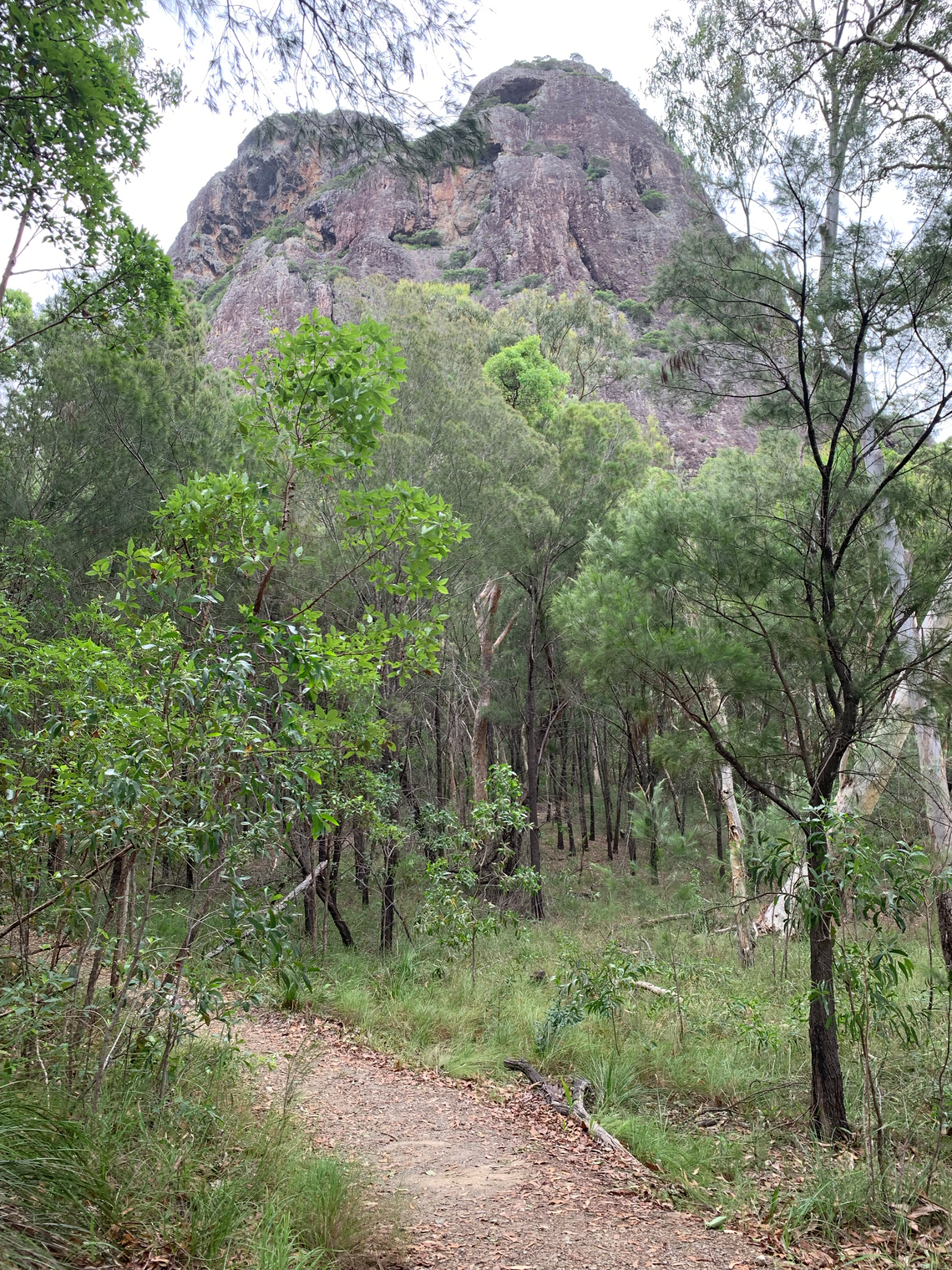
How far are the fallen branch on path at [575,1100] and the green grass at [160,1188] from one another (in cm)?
147

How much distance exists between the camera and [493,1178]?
3729 mm

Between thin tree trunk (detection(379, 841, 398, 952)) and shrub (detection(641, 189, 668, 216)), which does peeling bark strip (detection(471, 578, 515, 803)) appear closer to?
thin tree trunk (detection(379, 841, 398, 952))

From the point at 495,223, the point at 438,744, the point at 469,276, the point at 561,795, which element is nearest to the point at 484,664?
the point at 438,744

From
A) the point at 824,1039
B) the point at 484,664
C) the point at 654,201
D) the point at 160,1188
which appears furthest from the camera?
the point at 654,201

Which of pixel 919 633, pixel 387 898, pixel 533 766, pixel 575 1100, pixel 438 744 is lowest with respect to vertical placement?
pixel 575 1100

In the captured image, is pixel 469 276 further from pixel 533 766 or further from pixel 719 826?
pixel 533 766

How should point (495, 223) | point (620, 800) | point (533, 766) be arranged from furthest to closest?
point (495, 223), point (620, 800), point (533, 766)

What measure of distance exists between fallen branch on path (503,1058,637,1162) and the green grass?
1.47 m

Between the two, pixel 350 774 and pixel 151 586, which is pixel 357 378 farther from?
pixel 350 774

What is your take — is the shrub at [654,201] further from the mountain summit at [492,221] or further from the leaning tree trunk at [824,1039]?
the leaning tree trunk at [824,1039]

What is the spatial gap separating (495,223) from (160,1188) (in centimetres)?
4598

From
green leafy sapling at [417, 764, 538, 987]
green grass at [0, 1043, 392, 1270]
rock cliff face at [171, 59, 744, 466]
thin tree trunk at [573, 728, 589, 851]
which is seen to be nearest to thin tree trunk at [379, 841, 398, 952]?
green leafy sapling at [417, 764, 538, 987]

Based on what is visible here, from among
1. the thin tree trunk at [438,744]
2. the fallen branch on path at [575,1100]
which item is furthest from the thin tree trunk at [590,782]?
the fallen branch on path at [575,1100]

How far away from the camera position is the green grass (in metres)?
2.11
